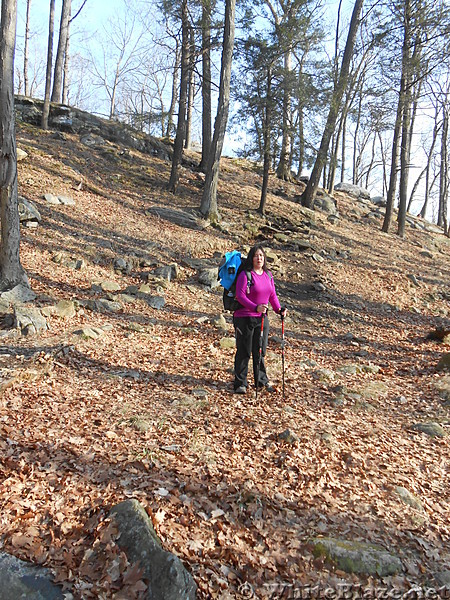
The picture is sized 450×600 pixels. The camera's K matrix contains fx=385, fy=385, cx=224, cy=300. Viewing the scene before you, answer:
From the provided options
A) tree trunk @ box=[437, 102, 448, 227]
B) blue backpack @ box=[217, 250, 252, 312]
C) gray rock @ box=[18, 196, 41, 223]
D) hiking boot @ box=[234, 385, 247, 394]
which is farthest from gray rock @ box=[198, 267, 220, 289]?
tree trunk @ box=[437, 102, 448, 227]

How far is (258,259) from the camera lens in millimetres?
5605

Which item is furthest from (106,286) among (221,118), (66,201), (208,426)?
(221,118)

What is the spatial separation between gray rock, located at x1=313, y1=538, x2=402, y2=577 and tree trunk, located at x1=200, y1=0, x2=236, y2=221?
12023 mm

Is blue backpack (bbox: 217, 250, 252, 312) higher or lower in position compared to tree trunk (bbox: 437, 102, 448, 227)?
lower

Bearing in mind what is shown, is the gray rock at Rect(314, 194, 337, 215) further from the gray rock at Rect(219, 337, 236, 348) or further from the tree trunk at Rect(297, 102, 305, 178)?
the gray rock at Rect(219, 337, 236, 348)

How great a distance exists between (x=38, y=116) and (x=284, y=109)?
458 inches

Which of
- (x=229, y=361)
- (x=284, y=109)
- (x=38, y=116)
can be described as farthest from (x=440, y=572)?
(x=38, y=116)

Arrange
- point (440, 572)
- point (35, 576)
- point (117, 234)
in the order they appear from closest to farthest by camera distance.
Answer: point (35, 576) → point (440, 572) → point (117, 234)

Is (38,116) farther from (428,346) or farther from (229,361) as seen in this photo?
(428,346)

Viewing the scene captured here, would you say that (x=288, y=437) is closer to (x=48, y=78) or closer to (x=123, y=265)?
(x=123, y=265)

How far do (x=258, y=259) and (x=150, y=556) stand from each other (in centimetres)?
389

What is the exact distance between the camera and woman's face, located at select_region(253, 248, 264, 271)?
220 inches

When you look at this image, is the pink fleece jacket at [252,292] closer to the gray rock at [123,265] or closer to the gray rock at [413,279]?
the gray rock at [123,265]

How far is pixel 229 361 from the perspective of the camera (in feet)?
23.7
